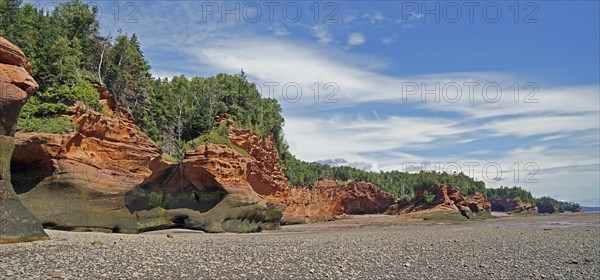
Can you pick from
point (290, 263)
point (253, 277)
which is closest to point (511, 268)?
point (290, 263)

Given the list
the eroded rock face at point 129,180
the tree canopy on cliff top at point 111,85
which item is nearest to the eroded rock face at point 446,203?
the tree canopy on cliff top at point 111,85

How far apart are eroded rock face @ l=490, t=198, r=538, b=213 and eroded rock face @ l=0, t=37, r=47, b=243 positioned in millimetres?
141034

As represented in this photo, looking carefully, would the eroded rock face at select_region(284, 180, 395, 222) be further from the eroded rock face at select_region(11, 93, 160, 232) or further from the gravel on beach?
the gravel on beach

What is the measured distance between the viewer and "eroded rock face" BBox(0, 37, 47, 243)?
52.4 feet

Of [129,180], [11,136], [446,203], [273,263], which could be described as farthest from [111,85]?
[446,203]

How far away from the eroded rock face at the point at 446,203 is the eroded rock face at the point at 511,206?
1638 inches

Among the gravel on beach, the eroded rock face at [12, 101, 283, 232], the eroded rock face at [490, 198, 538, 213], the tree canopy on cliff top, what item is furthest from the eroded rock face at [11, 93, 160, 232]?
the eroded rock face at [490, 198, 538, 213]

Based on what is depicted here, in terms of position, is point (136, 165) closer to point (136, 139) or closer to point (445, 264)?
point (136, 139)

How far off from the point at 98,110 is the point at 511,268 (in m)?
25.8

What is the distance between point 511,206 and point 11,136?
494ft

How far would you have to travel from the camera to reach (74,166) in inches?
982

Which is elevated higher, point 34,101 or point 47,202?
point 34,101

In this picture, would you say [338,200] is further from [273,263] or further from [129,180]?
[273,263]

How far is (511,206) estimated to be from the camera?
141125 millimetres
